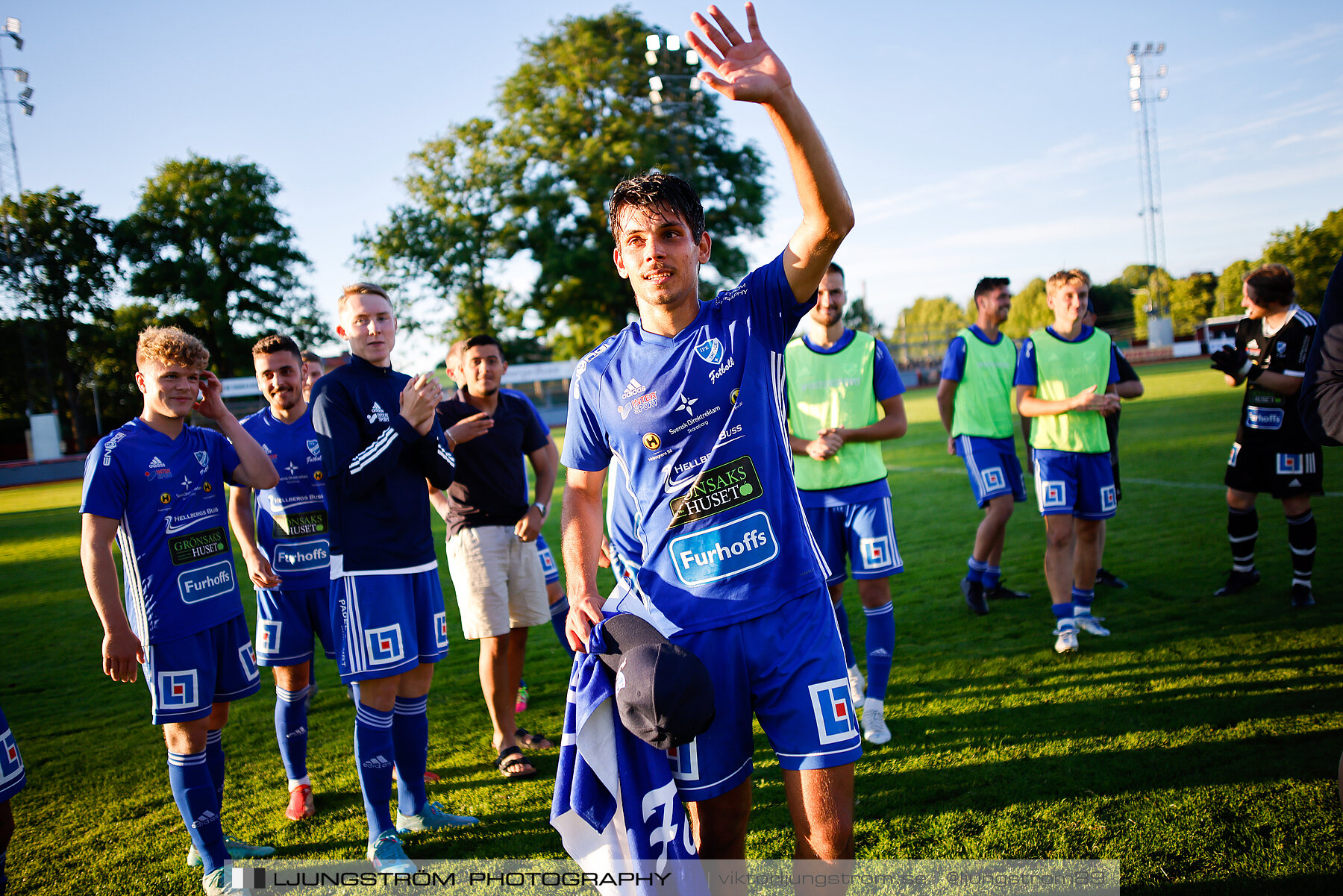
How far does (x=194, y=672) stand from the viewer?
3.40 metres

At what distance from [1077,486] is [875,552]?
1991 mm

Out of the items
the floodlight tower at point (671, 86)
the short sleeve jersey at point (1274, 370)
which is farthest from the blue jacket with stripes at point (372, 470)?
the floodlight tower at point (671, 86)

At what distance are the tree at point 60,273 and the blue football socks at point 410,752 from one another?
157 feet

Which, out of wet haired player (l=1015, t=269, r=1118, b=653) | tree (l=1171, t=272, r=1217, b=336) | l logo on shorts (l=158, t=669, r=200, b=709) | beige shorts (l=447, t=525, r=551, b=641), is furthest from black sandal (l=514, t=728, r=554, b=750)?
tree (l=1171, t=272, r=1217, b=336)

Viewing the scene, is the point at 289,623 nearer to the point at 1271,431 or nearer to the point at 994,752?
the point at 994,752

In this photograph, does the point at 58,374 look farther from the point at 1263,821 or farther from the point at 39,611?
the point at 1263,821

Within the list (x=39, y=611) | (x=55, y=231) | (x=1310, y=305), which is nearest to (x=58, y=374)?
(x=55, y=231)

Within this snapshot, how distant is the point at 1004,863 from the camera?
298 cm

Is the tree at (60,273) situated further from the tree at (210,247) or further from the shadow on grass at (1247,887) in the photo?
the shadow on grass at (1247,887)

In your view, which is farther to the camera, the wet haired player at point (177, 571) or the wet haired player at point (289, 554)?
the wet haired player at point (289, 554)

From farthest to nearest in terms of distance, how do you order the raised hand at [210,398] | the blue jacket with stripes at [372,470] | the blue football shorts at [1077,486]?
the blue football shorts at [1077,486], the raised hand at [210,398], the blue jacket with stripes at [372,470]

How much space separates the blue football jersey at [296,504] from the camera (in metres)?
4.44

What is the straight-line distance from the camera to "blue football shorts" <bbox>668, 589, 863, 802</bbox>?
2.21 meters

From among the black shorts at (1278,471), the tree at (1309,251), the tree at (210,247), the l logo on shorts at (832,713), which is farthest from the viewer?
the tree at (1309,251)
